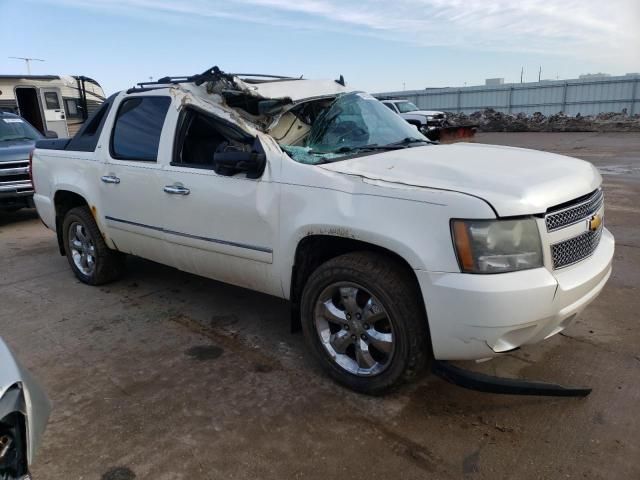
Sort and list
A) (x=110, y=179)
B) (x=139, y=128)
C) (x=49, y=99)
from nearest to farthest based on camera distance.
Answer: (x=139, y=128) < (x=110, y=179) < (x=49, y=99)

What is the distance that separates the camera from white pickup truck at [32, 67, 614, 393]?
103 inches

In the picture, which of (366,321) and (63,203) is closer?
(366,321)

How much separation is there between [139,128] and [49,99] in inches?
470

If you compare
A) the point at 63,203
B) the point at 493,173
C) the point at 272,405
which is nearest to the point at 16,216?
the point at 63,203

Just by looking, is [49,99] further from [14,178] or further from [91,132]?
[91,132]

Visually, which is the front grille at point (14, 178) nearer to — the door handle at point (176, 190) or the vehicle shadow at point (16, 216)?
the vehicle shadow at point (16, 216)

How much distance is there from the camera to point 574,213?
9.44 ft

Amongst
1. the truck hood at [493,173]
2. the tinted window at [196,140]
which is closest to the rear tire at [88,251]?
the tinted window at [196,140]

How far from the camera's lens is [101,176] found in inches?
185

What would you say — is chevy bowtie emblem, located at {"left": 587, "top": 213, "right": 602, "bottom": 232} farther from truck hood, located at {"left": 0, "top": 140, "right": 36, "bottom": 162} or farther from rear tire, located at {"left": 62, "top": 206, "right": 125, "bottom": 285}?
truck hood, located at {"left": 0, "top": 140, "right": 36, "bottom": 162}

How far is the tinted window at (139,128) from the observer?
13.9 feet

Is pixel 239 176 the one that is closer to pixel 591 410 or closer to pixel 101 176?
pixel 101 176

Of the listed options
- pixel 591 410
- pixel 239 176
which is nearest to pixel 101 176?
pixel 239 176

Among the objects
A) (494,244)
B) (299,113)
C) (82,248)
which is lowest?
(82,248)
